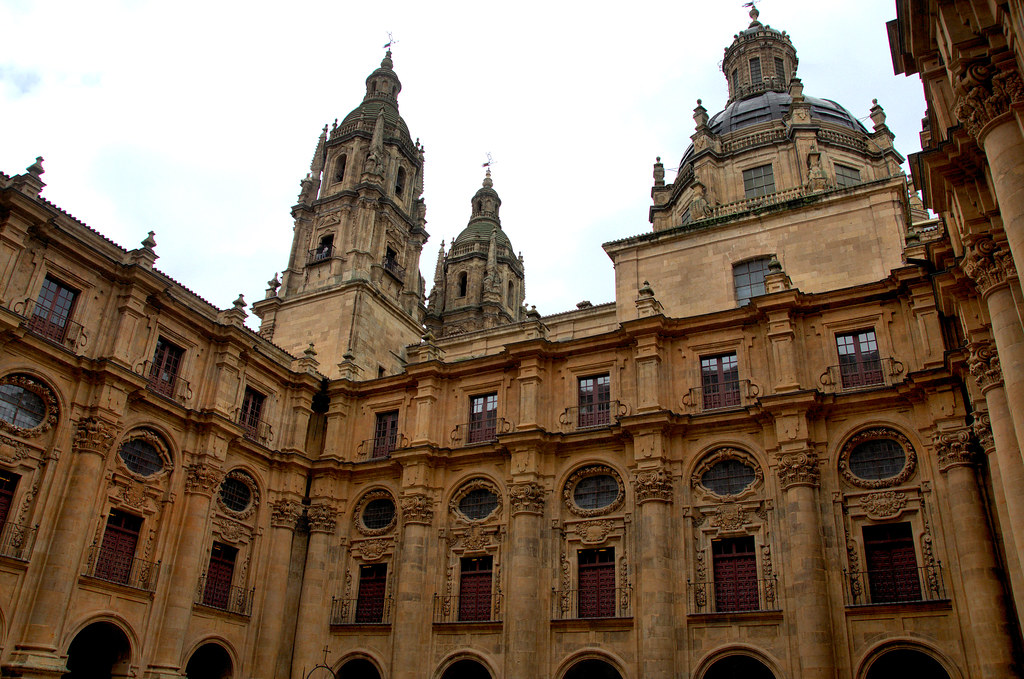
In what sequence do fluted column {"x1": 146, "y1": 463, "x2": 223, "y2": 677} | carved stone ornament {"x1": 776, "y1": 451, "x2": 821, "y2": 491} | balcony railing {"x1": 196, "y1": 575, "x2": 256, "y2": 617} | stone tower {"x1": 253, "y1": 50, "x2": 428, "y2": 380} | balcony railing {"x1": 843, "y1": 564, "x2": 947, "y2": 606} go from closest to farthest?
balcony railing {"x1": 843, "y1": 564, "x2": 947, "y2": 606} < carved stone ornament {"x1": 776, "y1": 451, "x2": 821, "y2": 491} < fluted column {"x1": 146, "y1": 463, "x2": 223, "y2": 677} < balcony railing {"x1": 196, "y1": 575, "x2": 256, "y2": 617} < stone tower {"x1": 253, "y1": 50, "x2": 428, "y2": 380}

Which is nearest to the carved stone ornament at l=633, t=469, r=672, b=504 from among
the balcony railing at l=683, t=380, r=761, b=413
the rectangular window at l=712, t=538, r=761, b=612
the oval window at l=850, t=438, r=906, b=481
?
the rectangular window at l=712, t=538, r=761, b=612

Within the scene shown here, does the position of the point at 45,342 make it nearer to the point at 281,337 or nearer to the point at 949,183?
the point at 281,337

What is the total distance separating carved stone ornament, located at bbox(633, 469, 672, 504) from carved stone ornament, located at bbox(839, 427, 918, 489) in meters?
4.91

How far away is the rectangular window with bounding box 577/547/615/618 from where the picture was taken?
78.6ft

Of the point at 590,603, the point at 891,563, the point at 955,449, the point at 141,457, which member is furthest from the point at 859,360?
the point at 141,457

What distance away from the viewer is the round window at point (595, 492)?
2556 centimetres

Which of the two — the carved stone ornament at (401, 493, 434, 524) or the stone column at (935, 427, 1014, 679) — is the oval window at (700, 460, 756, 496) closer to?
the stone column at (935, 427, 1014, 679)

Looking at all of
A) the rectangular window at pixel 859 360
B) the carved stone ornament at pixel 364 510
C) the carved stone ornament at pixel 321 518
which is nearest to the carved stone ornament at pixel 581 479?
the carved stone ornament at pixel 364 510

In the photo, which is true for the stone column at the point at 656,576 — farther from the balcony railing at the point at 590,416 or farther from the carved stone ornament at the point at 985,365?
the carved stone ornament at the point at 985,365

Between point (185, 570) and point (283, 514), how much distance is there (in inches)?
187

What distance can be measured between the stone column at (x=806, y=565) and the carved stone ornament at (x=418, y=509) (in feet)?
37.7

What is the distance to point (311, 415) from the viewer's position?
102 ft

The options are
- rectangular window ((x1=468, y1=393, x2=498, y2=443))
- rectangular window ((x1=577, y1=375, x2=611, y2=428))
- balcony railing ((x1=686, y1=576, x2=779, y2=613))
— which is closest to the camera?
balcony railing ((x1=686, y1=576, x2=779, y2=613))

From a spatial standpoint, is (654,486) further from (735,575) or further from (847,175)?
(847,175)
